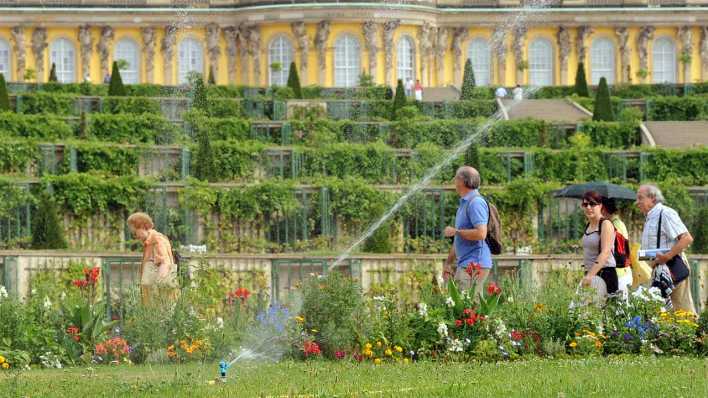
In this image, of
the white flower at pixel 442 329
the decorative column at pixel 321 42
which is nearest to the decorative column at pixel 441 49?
the decorative column at pixel 321 42

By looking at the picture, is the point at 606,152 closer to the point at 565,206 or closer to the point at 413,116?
the point at 565,206

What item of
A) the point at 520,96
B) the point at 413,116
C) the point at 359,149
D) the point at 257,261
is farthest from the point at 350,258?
the point at 520,96

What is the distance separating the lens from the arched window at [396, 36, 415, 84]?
5716 centimetres

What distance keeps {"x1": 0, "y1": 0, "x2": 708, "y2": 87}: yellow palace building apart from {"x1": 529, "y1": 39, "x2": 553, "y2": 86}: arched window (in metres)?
0.03

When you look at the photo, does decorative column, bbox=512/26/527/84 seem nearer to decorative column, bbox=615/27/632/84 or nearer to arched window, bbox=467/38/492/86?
arched window, bbox=467/38/492/86

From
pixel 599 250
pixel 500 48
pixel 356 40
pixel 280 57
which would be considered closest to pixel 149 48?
pixel 280 57

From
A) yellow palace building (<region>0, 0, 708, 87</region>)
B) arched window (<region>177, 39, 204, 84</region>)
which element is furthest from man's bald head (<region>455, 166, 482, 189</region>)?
arched window (<region>177, 39, 204, 84</region>)

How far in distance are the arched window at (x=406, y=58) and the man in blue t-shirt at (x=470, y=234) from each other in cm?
4083

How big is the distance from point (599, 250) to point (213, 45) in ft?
141

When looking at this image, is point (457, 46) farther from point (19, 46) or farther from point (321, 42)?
point (19, 46)

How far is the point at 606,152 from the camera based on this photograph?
1164 inches

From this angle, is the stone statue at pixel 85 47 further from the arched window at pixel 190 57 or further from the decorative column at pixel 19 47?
the arched window at pixel 190 57

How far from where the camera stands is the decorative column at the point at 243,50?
57750mm

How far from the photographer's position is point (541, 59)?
6025cm
